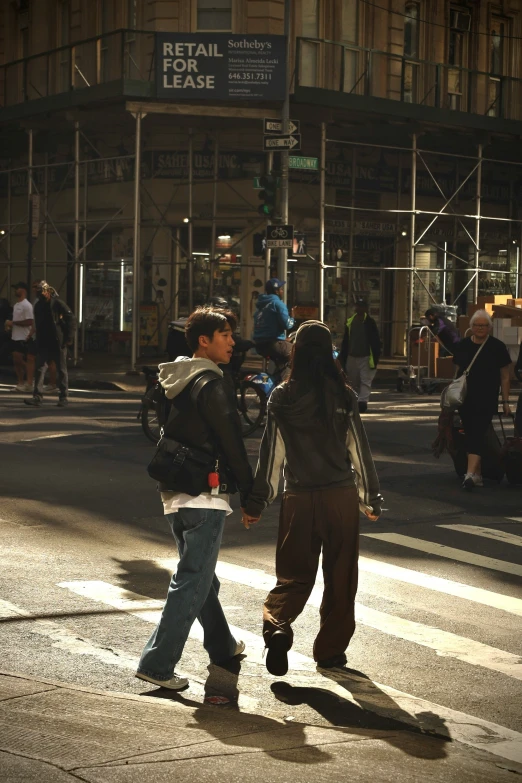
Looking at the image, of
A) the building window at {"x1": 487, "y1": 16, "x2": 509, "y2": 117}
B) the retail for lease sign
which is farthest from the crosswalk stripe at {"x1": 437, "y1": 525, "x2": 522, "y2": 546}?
the building window at {"x1": 487, "y1": 16, "x2": 509, "y2": 117}

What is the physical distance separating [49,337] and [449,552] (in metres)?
11.3

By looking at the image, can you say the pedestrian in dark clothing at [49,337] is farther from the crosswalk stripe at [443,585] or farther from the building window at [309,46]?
the building window at [309,46]

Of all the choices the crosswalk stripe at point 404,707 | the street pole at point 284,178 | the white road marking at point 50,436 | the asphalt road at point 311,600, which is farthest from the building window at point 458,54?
the crosswalk stripe at point 404,707

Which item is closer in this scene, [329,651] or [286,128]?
[329,651]

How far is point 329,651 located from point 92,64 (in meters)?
25.9

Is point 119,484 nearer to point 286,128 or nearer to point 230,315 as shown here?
point 230,315

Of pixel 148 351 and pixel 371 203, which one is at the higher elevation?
pixel 371 203

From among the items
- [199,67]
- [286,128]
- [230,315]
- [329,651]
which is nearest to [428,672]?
[329,651]

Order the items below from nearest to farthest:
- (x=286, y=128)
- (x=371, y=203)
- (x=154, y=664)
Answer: (x=154, y=664), (x=286, y=128), (x=371, y=203)

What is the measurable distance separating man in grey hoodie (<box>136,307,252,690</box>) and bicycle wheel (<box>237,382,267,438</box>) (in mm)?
10143

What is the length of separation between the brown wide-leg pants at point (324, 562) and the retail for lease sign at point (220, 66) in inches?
836

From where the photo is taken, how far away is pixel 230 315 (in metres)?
6.05

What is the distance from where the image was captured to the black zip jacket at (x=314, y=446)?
6.14m

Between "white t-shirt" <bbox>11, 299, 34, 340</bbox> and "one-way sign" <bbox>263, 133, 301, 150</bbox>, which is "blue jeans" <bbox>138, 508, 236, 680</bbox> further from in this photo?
"one-way sign" <bbox>263, 133, 301, 150</bbox>
